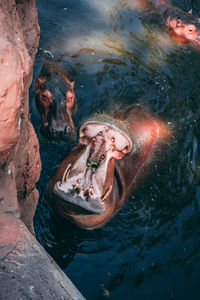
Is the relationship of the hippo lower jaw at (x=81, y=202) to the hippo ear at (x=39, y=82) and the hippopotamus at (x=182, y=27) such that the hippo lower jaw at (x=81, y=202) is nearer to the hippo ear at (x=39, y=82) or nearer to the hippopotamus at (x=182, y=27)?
the hippo ear at (x=39, y=82)

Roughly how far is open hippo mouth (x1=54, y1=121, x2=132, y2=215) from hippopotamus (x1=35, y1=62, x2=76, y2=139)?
1111 millimetres

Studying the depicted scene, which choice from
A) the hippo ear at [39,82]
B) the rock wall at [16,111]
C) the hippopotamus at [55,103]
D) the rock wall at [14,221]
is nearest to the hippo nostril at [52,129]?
the hippopotamus at [55,103]

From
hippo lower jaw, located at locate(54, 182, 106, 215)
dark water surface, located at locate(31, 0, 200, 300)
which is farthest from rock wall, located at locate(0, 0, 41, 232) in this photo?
dark water surface, located at locate(31, 0, 200, 300)

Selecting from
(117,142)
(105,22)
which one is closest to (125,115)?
(117,142)

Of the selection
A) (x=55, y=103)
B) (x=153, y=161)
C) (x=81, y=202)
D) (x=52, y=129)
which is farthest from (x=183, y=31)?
(x=81, y=202)

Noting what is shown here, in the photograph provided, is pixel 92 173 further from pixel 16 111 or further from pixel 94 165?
pixel 16 111

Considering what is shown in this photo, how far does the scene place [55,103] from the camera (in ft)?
15.8

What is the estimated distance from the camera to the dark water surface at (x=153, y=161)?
386cm

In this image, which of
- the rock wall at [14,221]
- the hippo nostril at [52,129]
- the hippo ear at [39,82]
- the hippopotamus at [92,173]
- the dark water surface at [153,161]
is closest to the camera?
the rock wall at [14,221]

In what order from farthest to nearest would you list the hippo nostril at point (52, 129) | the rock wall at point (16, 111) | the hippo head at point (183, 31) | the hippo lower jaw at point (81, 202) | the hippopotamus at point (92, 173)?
1. the hippo head at point (183, 31)
2. the hippo nostril at point (52, 129)
3. the hippopotamus at point (92, 173)
4. the hippo lower jaw at point (81, 202)
5. the rock wall at point (16, 111)

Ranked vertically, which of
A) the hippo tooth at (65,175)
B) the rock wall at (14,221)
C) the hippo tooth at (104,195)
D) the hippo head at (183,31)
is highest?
the rock wall at (14,221)

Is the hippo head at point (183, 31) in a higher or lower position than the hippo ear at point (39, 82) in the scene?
higher

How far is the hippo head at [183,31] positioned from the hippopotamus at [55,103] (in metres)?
3.30

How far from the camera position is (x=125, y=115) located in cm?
512
